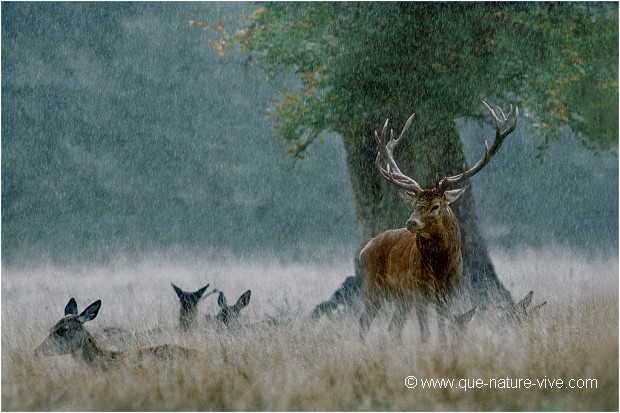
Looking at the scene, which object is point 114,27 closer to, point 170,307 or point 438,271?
point 170,307

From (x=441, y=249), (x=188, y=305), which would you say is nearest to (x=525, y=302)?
(x=441, y=249)

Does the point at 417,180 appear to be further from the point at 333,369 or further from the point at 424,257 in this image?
the point at 333,369

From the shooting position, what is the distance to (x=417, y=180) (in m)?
11.9

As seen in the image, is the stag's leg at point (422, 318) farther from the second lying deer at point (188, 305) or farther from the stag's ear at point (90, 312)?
the stag's ear at point (90, 312)

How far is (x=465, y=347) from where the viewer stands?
8.27m

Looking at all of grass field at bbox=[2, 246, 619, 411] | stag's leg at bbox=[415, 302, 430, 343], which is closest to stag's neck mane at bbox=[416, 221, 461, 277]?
stag's leg at bbox=[415, 302, 430, 343]

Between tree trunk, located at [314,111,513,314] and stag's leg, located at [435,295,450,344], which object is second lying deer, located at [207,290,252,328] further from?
stag's leg, located at [435,295,450,344]

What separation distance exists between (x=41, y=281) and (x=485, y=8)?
7.84m

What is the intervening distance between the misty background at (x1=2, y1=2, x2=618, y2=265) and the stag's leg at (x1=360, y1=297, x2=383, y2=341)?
14.0 feet

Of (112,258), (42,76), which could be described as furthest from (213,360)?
(42,76)

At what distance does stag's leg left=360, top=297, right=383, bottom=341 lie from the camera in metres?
9.80

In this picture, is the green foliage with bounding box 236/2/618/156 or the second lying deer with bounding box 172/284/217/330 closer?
the second lying deer with bounding box 172/284/217/330

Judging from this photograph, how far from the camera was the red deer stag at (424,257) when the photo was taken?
897cm

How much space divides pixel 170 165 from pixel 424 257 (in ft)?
32.2
